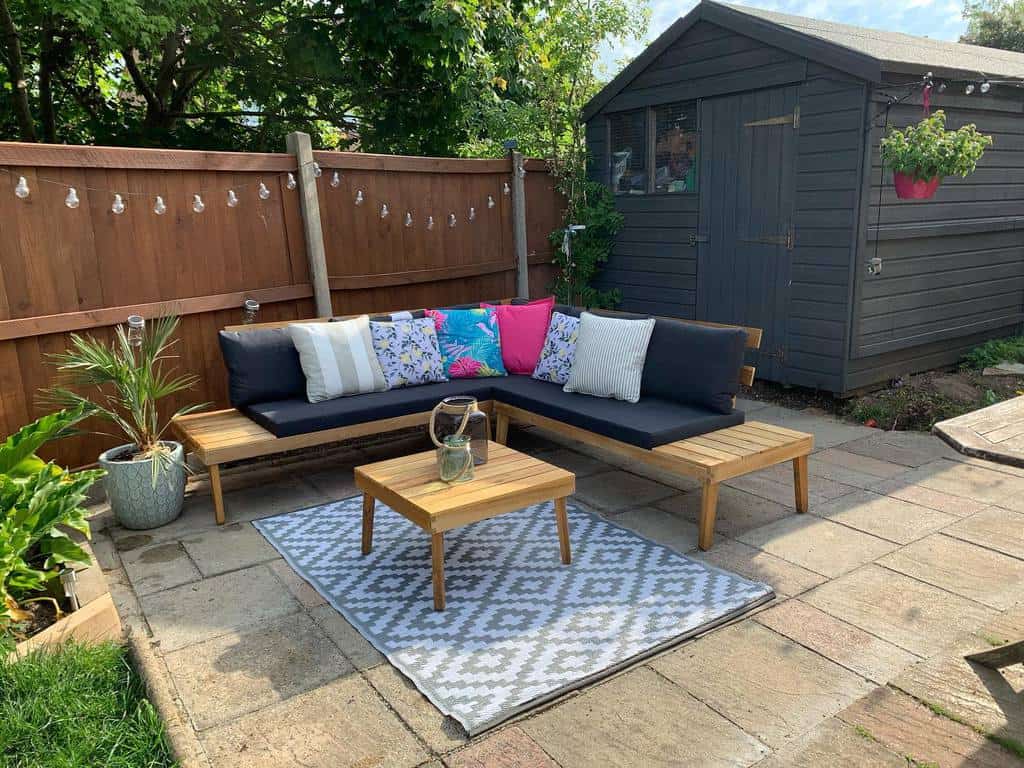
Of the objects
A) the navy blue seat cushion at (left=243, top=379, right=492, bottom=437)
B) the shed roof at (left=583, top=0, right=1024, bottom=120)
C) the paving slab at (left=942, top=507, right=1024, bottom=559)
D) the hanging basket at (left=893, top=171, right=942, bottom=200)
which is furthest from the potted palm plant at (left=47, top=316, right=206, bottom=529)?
the hanging basket at (left=893, top=171, right=942, bottom=200)

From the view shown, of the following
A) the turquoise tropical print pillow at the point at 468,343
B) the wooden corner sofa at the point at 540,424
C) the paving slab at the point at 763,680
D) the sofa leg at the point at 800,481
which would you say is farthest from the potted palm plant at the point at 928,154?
the paving slab at the point at 763,680

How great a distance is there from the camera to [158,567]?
318 centimetres

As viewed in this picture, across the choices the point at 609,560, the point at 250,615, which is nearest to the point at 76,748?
the point at 250,615

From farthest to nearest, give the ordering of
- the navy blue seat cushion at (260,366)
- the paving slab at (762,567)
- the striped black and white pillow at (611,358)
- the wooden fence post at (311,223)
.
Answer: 1. the wooden fence post at (311,223)
2. the navy blue seat cushion at (260,366)
3. the striped black and white pillow at (611,358)
4. the paving slab at (762,567)

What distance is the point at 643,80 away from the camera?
6.08m

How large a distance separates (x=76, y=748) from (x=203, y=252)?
2932 millimetres

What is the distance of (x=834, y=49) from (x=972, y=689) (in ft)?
13.0

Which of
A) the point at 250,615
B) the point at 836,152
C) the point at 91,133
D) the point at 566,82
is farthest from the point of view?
the point at 91,133

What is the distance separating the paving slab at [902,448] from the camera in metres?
4.28

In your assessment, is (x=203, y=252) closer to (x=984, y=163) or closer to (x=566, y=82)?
(x=566, y=82)

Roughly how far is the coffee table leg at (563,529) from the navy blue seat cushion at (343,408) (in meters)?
1.34

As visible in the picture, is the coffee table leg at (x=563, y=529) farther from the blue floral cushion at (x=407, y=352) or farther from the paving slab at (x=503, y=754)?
the blue floral cushion at (x=407, y=352)

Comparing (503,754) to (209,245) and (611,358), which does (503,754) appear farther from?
(209,245)

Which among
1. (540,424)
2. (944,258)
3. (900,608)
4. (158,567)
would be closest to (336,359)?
(540,424)
